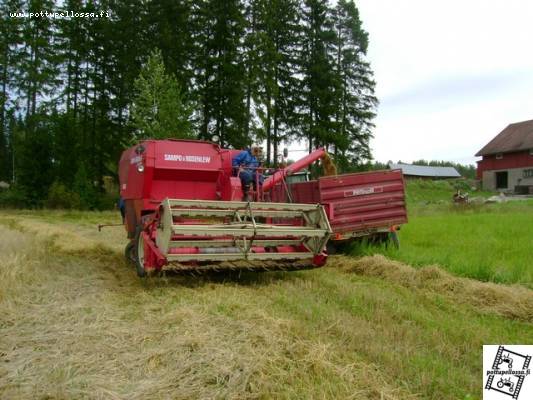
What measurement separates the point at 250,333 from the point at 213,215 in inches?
102

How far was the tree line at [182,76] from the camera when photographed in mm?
26375

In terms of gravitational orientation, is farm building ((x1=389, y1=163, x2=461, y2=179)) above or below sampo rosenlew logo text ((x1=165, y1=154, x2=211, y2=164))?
above

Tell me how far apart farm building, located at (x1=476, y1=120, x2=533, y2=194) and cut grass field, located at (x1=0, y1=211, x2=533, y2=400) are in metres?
37.3

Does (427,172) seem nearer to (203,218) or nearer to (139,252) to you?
(203,218)

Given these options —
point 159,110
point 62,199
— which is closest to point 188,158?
point 159,110

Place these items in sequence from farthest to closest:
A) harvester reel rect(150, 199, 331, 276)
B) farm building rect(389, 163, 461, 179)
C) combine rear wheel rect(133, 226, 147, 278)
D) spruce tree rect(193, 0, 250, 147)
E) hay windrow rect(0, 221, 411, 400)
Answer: farm building rect(389, 163, 461, 179)
spruce tree rect(193, 0, 250, 147)
combine rear wheel rect(133, 226, 147, 278)
harvester reel rect(150, 199, 331, 276)
hay windrow rect(0, 221, 411, 400)

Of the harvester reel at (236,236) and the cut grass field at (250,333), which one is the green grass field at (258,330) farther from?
the harvester reel at (236,236)

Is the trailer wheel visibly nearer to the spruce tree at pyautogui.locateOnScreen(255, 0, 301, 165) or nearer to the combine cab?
the combine cab

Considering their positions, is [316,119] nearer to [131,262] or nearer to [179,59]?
[179,59]

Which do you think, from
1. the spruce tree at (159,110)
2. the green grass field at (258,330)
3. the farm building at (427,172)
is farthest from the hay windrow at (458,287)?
the farm building at (427,172)

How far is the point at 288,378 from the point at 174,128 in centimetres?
1844

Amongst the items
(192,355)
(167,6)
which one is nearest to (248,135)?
(167,6)

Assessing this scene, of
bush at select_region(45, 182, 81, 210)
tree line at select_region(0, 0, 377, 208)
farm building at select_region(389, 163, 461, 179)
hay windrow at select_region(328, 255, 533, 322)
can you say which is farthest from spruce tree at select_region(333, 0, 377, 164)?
farm building at select_region(389, 163, 461, 179)

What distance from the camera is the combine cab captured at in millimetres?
5961
